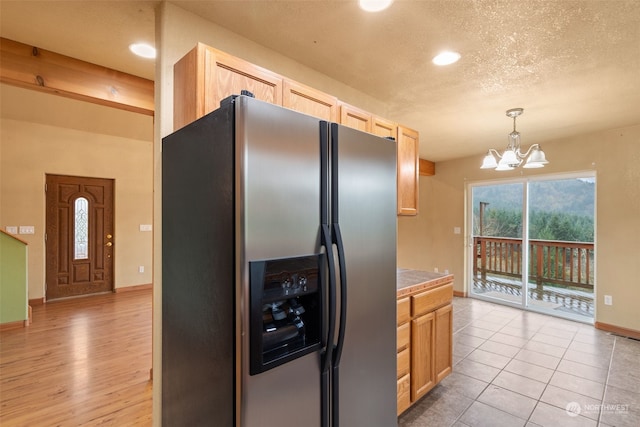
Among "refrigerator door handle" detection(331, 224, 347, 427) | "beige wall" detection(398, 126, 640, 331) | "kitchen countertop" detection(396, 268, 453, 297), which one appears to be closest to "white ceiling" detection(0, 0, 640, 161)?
"beige wall" detection(398, 126, 640, 331)

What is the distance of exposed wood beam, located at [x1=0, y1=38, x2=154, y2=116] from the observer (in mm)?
2107

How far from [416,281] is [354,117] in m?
1.31

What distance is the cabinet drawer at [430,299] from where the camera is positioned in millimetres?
2143

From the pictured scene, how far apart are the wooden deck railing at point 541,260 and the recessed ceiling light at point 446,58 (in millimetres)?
3887

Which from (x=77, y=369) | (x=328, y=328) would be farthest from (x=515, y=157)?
(x=77, y=369)

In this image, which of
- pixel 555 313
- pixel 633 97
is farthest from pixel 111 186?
pixel 555 313

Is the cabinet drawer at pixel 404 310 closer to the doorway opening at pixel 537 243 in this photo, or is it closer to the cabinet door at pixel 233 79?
the cabinet door at pixel 233 79

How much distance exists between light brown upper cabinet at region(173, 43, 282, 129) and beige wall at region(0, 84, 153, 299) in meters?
3.22

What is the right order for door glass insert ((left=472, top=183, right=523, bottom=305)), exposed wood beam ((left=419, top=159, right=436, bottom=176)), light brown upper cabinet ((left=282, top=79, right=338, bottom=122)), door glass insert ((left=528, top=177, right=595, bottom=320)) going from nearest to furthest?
light brown upper cabinet ((left=282, top=79, right=338, bottom=122)) → door glass insert ((left=528, top=177, right=595, bottom=320)) → door glass insert ((left=472, top=183, right=523, bottom=305)) → exposed wood beam ((left=419, top=159, right=436, bottom=176))

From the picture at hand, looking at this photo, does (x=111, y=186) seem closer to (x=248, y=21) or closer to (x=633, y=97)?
(x=248, y=21)

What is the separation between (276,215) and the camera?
1.07m

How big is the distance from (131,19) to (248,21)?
0.70 m

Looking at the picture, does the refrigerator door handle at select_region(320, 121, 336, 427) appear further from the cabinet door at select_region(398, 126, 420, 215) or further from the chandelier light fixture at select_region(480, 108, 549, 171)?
the chandelier light fixture at select_region(480, 108, 549, 171)

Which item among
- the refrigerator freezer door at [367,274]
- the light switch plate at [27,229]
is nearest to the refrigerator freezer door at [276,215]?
the refrigerator freezer door at [367,274]
